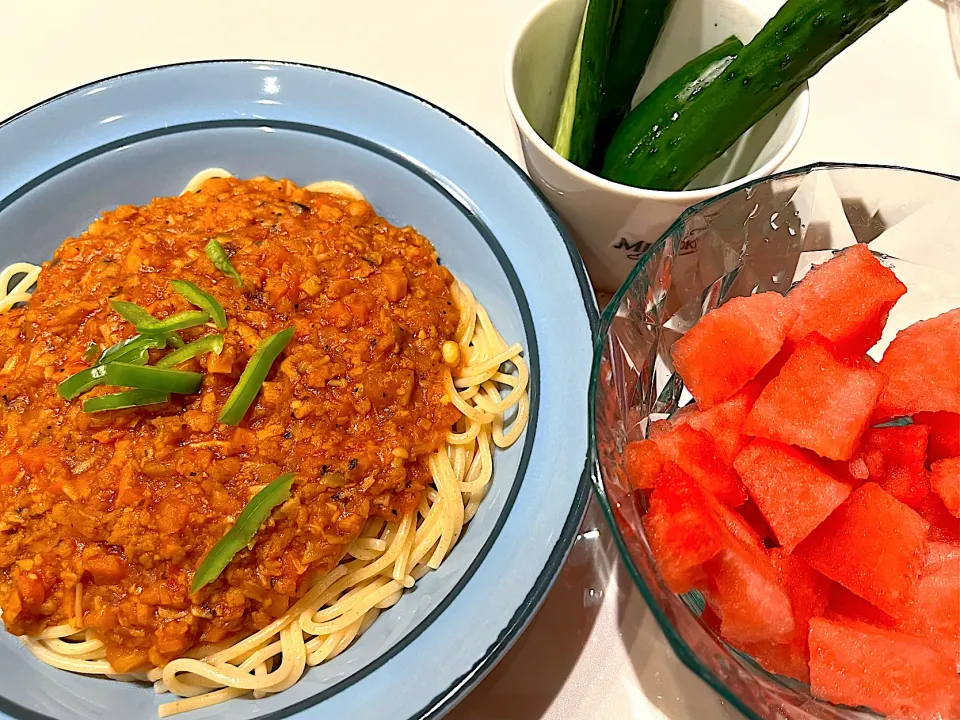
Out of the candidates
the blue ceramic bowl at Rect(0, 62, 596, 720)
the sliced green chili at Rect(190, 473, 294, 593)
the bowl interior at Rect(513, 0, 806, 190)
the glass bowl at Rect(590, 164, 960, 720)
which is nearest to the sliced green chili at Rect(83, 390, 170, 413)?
the sliced green chili at Rect(190, 473, 294, 593)

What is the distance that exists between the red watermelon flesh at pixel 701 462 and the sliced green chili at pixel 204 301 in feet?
3.77

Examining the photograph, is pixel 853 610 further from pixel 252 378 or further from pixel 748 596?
pixel 252 378

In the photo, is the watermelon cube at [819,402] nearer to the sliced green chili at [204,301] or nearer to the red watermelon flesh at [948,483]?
the red watermelon flesh at [948,483]

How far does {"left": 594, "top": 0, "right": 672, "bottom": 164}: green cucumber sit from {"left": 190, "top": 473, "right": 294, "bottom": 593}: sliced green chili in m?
1.47

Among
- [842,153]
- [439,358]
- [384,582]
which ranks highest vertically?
[842,153]

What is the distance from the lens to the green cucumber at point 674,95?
2.06 metres

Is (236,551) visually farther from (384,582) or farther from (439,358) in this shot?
(439,358)

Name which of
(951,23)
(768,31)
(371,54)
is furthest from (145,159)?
(951,23)

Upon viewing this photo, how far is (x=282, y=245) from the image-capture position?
6.88 feet

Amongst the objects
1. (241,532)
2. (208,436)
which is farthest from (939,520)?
(208,436)

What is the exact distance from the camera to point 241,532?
1.70 m

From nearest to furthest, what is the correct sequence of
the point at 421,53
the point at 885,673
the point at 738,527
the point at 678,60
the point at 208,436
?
the point at 885,673, the point at 738,527, the point at 208,436, the point at 678,60, the point at 421,53

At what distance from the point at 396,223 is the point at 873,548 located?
5.80 feet

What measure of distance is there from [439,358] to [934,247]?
55.4 inches
